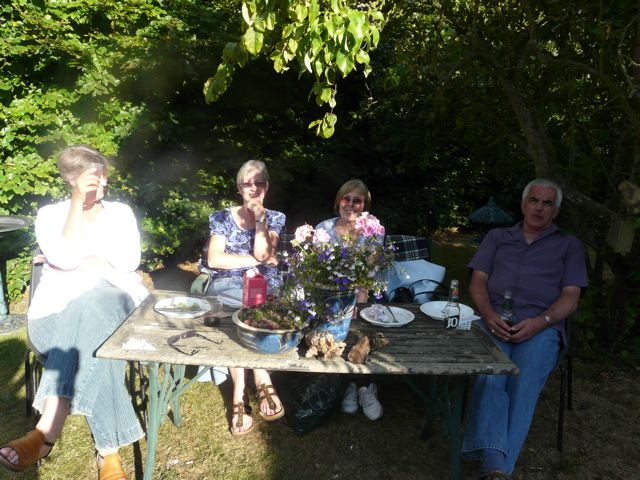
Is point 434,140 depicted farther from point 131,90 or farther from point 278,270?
point 131,90

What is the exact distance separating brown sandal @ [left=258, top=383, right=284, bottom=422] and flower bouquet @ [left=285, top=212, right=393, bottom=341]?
3.33 feet

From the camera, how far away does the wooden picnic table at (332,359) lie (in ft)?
6.66

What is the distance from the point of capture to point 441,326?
2.52 meters

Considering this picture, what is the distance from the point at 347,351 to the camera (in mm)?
2176

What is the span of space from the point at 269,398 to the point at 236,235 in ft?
3.54

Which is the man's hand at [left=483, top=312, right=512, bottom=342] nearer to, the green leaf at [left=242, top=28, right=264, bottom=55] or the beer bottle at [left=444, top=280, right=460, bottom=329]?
the beer bottle at [left=444, top=280, right=460, bottom=329]

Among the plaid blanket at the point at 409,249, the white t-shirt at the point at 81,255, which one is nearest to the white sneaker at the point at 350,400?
the plaid blanket at the point at 409,249

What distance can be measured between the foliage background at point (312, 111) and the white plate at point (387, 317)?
1.49m

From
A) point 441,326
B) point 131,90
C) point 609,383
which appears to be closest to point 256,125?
point 131,90

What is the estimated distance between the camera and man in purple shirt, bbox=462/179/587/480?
7.76ft

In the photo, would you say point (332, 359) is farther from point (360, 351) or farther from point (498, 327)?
point (498, 327)

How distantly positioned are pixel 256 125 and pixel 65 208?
3.32 meters

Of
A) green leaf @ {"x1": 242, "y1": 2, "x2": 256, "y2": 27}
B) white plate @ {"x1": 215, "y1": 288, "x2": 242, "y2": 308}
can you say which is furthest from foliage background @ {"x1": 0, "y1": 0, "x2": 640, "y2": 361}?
white plate @ {"x1": 215, "y1": 288, "x2": 242, "y2": 308}

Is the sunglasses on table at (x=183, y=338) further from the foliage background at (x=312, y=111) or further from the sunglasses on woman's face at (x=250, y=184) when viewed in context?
the foliage background at (x=312, y=111)
